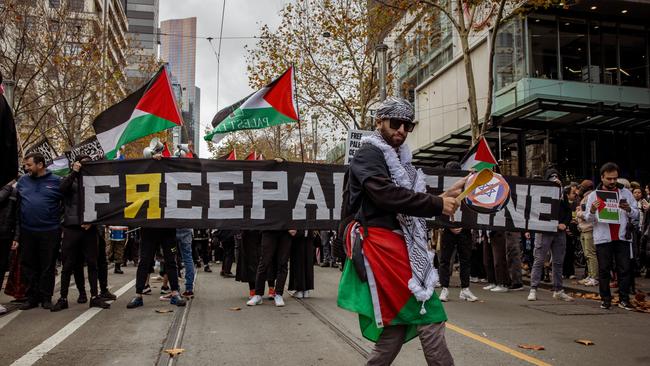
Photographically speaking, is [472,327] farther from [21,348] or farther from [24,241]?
[24,241]

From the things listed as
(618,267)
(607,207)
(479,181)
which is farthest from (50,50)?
(479,181)

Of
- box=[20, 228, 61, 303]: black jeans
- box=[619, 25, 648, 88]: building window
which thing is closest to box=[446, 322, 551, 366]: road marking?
box=[20, 228, 61, 303]: black jeans

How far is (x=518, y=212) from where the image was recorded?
1022 cm

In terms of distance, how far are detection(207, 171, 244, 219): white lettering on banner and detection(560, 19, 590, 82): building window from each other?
16.2 m

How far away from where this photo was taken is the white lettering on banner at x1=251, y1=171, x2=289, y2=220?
951 cm

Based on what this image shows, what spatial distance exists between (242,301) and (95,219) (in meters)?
2.46

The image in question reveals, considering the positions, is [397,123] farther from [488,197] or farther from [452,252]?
[452,252]

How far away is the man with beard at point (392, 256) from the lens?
333 cm

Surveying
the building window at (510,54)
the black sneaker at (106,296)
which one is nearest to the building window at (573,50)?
the building window at (510,54)

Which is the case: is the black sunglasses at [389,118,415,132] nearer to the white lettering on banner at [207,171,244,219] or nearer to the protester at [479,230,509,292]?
the white lettering on banner at [207,171,244,219]

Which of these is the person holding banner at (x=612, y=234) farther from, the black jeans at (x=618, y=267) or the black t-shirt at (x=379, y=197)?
the black t-shirt at (x=379, y=197)

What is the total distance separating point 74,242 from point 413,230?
649cm

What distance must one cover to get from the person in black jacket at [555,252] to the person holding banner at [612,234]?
936 millimetres

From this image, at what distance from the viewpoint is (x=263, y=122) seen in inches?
413
